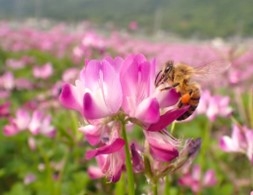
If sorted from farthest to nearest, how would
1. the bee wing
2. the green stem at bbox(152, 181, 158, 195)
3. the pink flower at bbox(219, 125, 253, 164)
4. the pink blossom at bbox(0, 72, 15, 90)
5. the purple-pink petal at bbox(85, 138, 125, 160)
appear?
the pink blossom at bbox(0, 72, 15, 90) → the pink flower at bbox(219, 125, 253, 164) → the bee wing → the green stem at bbox(152, 181, 158, 195) → the purple-pink petal at bbox(85, 138, 125, 160)

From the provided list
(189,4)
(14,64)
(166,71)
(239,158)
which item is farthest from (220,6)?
(166,71)

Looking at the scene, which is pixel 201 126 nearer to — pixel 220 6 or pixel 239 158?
pixel 239 158

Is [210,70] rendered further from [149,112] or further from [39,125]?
[39,125]

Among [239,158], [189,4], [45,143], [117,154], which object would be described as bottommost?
[189,4]

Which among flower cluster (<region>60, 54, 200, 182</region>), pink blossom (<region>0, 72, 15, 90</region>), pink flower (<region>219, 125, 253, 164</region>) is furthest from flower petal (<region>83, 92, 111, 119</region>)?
pink blossom (<region>0, 72, 15, 90</region>)

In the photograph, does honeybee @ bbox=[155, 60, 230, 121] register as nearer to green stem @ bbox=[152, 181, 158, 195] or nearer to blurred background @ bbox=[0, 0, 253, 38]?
green stem @ bbox=[152, 181, 158, 195]

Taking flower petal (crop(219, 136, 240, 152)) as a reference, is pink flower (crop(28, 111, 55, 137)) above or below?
below
